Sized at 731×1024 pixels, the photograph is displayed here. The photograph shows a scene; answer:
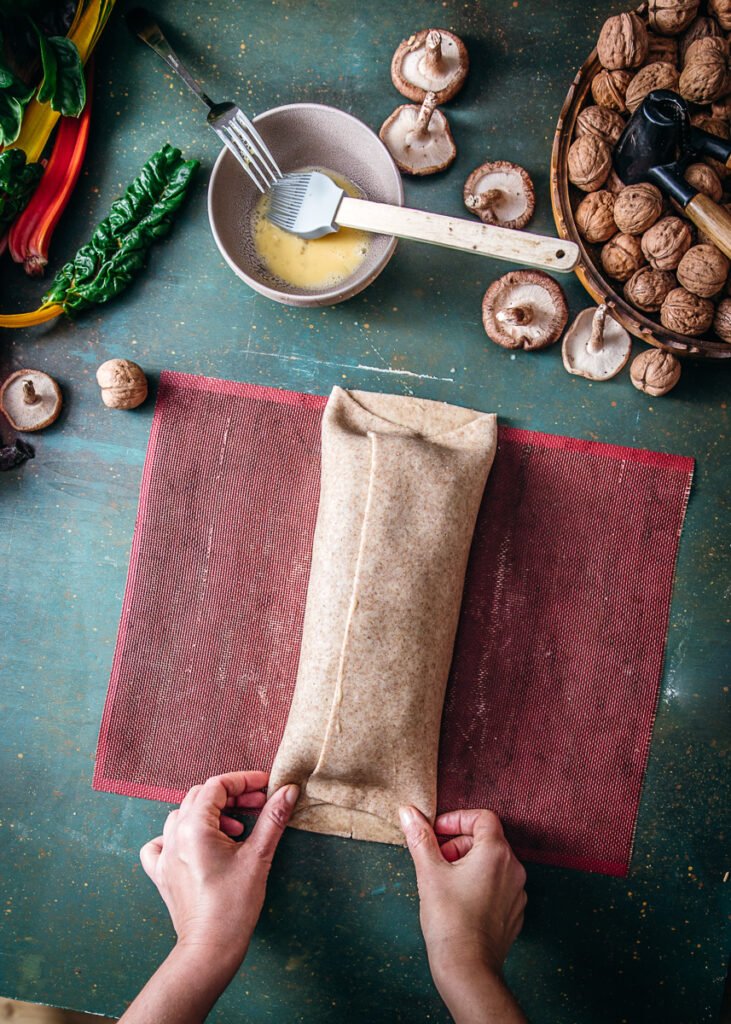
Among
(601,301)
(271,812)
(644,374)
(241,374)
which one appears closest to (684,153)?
(601,301)

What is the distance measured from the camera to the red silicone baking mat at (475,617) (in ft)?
5.41

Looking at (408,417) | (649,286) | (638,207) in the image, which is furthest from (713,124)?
(408,417)

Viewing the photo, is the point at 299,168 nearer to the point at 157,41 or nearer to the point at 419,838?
the point at 157,41

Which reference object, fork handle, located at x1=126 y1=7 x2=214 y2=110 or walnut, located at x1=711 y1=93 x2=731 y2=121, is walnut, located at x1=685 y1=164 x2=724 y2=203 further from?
fork handle, located at x1=126 y1=7 x2=214 y2=110

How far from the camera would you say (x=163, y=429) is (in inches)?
65.6

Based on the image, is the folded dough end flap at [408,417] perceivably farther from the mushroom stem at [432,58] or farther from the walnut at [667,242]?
the mushroom stem at [432,58]

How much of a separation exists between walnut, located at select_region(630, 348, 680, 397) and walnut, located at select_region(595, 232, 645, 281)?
0.58 feet

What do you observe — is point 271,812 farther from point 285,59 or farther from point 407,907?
point 285,59

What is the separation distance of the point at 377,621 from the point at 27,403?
0.90m

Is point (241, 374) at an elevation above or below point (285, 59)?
below

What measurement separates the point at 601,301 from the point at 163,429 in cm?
98

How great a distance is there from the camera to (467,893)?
4.94 feet

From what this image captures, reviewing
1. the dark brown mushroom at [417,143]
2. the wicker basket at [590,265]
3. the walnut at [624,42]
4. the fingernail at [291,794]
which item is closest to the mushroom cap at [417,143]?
the dark brown mushroom at [417,143]

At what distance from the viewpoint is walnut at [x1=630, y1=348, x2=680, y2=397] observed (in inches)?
62.1
